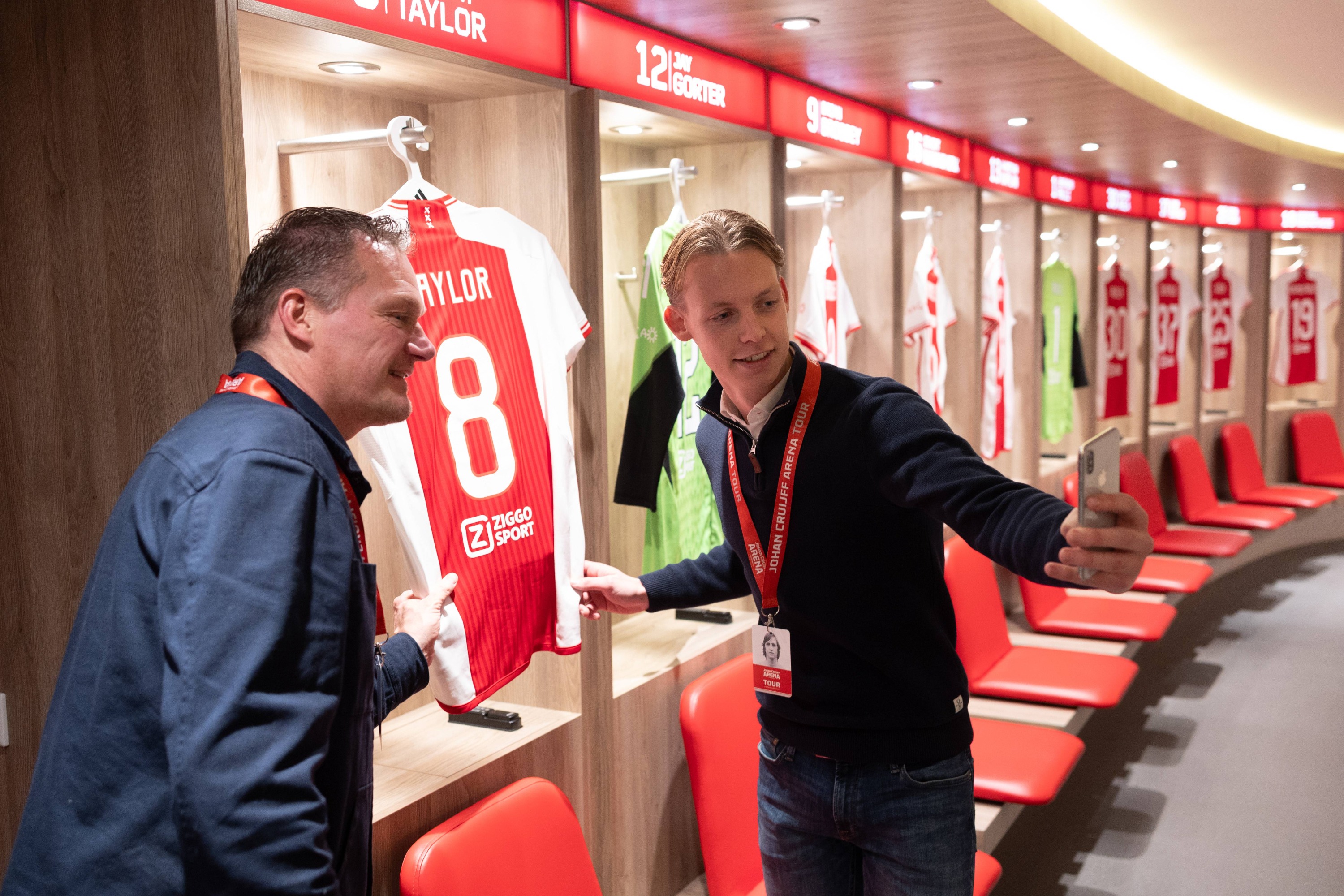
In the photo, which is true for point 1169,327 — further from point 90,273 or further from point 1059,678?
point 90,273

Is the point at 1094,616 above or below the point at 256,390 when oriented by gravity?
below

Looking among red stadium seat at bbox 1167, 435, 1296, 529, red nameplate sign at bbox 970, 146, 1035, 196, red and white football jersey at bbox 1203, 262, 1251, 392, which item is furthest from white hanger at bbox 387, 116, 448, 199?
red and white football jersey at bbox 1203, 262, 1251, 392

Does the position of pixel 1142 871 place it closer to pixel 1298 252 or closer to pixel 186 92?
pixel 186 92

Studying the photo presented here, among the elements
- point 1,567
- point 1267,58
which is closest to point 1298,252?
point 1267,58

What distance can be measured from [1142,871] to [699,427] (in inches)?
107

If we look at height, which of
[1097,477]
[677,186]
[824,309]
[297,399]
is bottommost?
[1097,477]

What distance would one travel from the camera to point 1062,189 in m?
5.85

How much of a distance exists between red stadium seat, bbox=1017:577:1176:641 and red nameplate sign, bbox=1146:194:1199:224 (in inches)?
121

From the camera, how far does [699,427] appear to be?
1.98m

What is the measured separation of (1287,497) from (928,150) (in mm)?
4702

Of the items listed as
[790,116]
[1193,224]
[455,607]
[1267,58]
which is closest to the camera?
[455,607]

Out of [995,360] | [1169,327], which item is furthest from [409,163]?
[1169,327]

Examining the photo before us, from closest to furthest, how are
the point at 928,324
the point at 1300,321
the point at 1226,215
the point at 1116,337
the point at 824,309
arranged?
the point at 824,309 < the point at 928,324 < the point at 1116,337 < the point at 1226,215 < the point at 1300,321

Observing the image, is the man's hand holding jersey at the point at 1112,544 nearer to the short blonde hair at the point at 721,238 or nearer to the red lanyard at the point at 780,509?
the red lanyard at the point at 780,509
